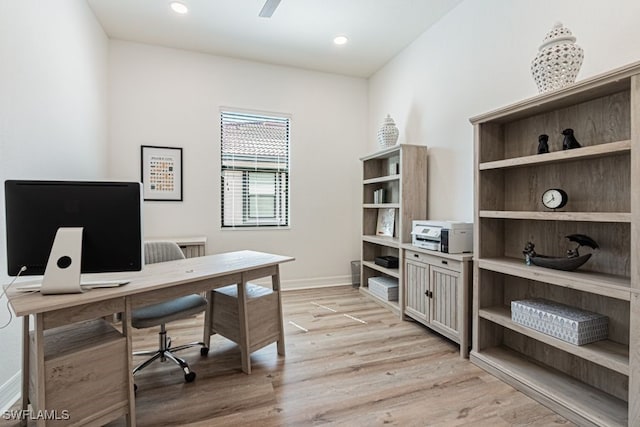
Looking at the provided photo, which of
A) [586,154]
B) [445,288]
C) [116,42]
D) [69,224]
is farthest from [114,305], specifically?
[116,42]

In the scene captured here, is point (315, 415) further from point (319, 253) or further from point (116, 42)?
point (116, 42)

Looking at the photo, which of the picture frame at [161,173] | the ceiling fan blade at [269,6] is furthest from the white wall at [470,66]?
the picture frame at [161,173]

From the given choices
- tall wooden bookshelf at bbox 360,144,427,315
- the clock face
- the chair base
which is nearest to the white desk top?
the chair base

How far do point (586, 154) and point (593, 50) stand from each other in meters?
0.85

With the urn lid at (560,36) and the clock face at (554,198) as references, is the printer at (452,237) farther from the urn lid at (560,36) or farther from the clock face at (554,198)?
the urn lid at (560,36)

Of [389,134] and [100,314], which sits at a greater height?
[389,134]

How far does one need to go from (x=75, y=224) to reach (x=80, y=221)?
0.08 feet

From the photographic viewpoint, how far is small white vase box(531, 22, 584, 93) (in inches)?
74.4

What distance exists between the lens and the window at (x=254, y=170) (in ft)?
14.1

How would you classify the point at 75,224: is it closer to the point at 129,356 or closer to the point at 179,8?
the point at 129,356

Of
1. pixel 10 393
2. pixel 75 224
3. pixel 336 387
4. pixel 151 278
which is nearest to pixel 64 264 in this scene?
pixel 75 224

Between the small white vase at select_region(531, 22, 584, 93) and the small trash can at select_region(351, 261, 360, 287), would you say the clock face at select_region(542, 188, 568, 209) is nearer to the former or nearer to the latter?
the small white vase at select_region(531, 22, 584, 93)

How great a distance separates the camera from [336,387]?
6.99 feet

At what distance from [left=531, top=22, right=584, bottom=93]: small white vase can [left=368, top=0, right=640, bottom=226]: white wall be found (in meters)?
0.30
